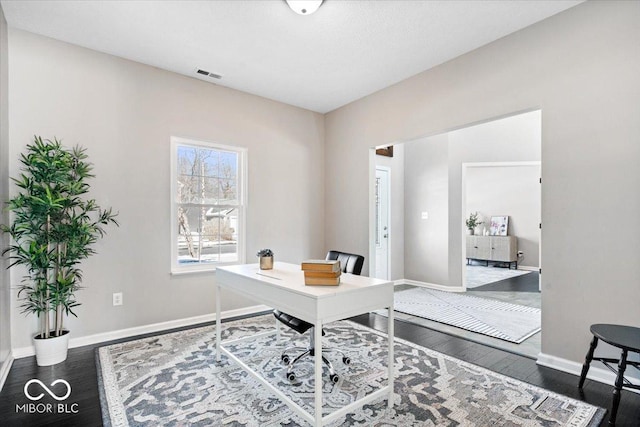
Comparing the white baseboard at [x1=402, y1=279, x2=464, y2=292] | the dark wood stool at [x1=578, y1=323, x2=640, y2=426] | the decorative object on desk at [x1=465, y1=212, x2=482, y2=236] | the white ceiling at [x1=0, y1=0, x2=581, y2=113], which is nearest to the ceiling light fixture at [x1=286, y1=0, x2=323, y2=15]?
the white ceiling at [x1=0, y1=0, x2=581, y2=113]

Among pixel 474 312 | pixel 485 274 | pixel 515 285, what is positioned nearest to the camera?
pixel 474 312

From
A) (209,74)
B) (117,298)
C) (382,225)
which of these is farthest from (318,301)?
(382,225)

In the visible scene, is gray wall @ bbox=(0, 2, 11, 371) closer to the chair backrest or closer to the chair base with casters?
the chair base with casters

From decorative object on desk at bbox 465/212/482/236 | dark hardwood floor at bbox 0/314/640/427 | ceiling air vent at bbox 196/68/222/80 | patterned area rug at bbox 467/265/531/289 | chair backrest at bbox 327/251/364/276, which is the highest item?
ceiling air vent at bbox 196/68/222/80

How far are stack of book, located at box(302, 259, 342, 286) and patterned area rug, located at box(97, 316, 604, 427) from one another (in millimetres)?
785

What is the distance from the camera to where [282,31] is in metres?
2.86

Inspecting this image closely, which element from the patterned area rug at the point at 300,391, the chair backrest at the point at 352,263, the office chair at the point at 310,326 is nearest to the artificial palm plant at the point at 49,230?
the patterned area rug at the point at 300,391

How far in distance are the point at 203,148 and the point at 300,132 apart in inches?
57.4

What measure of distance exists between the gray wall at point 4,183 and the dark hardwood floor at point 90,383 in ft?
1.00

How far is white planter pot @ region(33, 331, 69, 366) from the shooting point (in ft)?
8.65

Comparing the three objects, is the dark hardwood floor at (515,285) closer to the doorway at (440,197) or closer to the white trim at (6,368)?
the doorway at (440,197)

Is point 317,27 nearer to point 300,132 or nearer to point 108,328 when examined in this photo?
point 300,132

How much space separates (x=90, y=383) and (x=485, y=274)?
23.4 ft

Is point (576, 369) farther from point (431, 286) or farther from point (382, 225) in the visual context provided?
point (382, 225)
